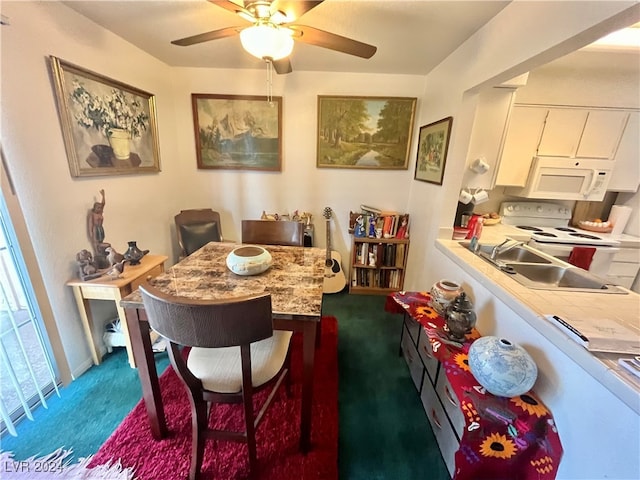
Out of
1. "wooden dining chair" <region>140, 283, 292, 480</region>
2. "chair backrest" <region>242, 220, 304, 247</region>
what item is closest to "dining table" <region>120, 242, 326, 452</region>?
"wooden dining chair" <region>140, 283, 292, 480</region>

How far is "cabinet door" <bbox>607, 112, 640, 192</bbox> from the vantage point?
2.23 meters

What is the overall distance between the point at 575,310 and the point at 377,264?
1.76 m

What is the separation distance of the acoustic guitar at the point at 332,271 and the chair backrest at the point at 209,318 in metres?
1.95

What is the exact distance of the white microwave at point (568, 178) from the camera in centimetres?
227

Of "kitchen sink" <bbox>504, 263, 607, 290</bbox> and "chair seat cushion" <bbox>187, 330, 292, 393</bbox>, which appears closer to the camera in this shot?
"chair seat cushion" <bbox>187, 330, 292, 393</bbox>

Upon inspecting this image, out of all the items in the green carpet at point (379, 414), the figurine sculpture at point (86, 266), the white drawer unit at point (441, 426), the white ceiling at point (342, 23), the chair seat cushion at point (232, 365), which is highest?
the white ceiling at point (342, 23)

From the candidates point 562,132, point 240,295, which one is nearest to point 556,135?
point 562,132

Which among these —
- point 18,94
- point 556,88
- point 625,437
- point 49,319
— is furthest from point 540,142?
A: point 49,319

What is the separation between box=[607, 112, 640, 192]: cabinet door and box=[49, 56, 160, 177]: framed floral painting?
422 centimetres

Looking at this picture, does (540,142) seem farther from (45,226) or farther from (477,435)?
(45,226)

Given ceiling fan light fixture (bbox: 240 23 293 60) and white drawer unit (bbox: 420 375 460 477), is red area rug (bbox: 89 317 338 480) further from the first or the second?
ceiling fan light fixture (bbox: 240 23 293 60)

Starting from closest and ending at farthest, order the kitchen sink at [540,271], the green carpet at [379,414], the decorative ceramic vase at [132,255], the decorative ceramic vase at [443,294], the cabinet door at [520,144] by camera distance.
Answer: the green carpet at [379,414]
the kitchen sink at [540,271]
the decorative ceramic vase at [443,294]
the decorative ceramic vase at [132,255]
the cabinet door at [520,144]

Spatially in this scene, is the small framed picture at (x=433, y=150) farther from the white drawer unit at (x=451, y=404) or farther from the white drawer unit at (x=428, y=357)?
the white drawer unit at (x=451, y=404)

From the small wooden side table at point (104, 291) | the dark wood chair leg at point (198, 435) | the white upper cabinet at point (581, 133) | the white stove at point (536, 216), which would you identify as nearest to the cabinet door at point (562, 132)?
the white upper cabinet at point (581, 133)
